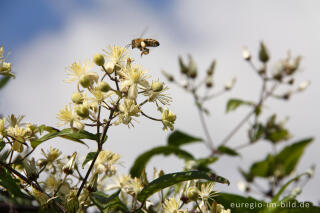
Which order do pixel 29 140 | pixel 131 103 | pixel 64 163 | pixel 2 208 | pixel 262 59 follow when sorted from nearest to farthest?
1. pixel 2 208
2. pixel 131 103
3. pixel 29 140
4. pixel 64 163
5. pixel 262 59

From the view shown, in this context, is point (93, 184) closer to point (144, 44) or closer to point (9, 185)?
point (9, 185)

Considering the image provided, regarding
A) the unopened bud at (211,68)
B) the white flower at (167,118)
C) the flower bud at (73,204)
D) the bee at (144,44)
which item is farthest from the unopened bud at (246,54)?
the flower bud at (73,204)

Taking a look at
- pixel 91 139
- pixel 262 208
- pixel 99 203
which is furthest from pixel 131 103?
pixel 262 208

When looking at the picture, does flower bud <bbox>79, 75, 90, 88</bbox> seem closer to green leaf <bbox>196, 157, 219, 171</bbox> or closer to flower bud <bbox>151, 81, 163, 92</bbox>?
flower bud <bbox>151, 81, 163, 92</bbox>

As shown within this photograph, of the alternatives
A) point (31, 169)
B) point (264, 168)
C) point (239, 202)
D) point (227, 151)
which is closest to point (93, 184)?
point (31, 169)

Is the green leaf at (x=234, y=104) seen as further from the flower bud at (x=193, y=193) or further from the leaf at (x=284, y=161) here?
the flower bud at (x=193, y=193)

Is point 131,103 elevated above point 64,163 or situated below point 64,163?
above

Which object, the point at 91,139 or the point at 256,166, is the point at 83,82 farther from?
the point at 256,166
